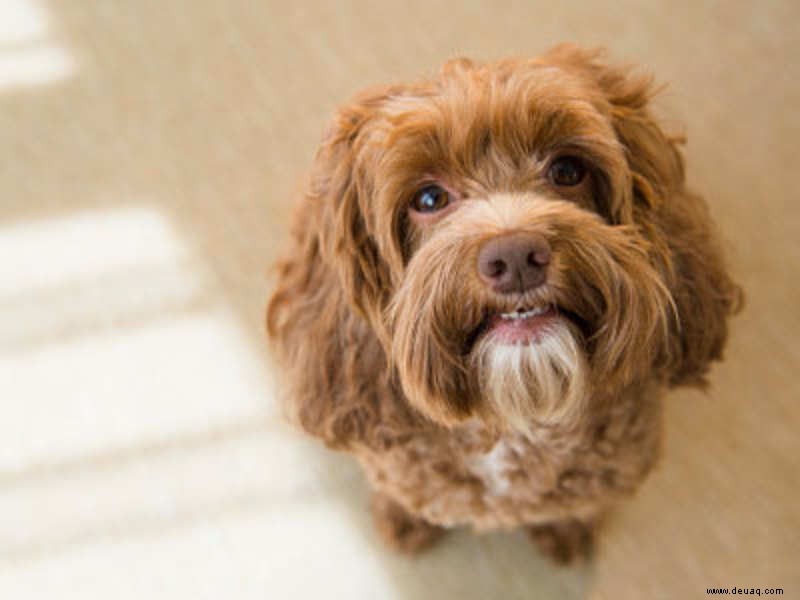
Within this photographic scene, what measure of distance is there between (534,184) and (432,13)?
3.97 feet

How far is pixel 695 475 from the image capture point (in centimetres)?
176

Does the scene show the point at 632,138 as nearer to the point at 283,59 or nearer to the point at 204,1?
the point at 283,59

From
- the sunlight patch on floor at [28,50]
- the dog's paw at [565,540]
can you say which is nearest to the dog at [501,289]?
the dog's paw at [565,540]

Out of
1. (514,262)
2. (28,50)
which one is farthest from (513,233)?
(28,50)

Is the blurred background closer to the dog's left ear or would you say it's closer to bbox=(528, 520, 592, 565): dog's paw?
bbox=(528, 520, 592, 565): dog's paw

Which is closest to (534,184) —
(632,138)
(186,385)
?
(632,138)

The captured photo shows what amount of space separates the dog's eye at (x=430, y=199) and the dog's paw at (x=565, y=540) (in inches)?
31.8

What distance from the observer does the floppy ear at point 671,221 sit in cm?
119

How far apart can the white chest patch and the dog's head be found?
188mm

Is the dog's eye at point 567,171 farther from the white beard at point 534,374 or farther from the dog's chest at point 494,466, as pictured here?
the dog's chest at point 494,466

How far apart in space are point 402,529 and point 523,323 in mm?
→ 825

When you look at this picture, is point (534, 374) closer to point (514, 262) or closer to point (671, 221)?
point (514, 262)

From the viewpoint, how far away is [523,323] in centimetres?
103

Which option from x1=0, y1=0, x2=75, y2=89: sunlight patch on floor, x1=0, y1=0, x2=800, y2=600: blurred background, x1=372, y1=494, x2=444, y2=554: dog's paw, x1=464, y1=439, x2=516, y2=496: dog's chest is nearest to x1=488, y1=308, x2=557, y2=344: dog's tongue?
x1=464, y1=439, x2=516, y2=496: dog's chest
